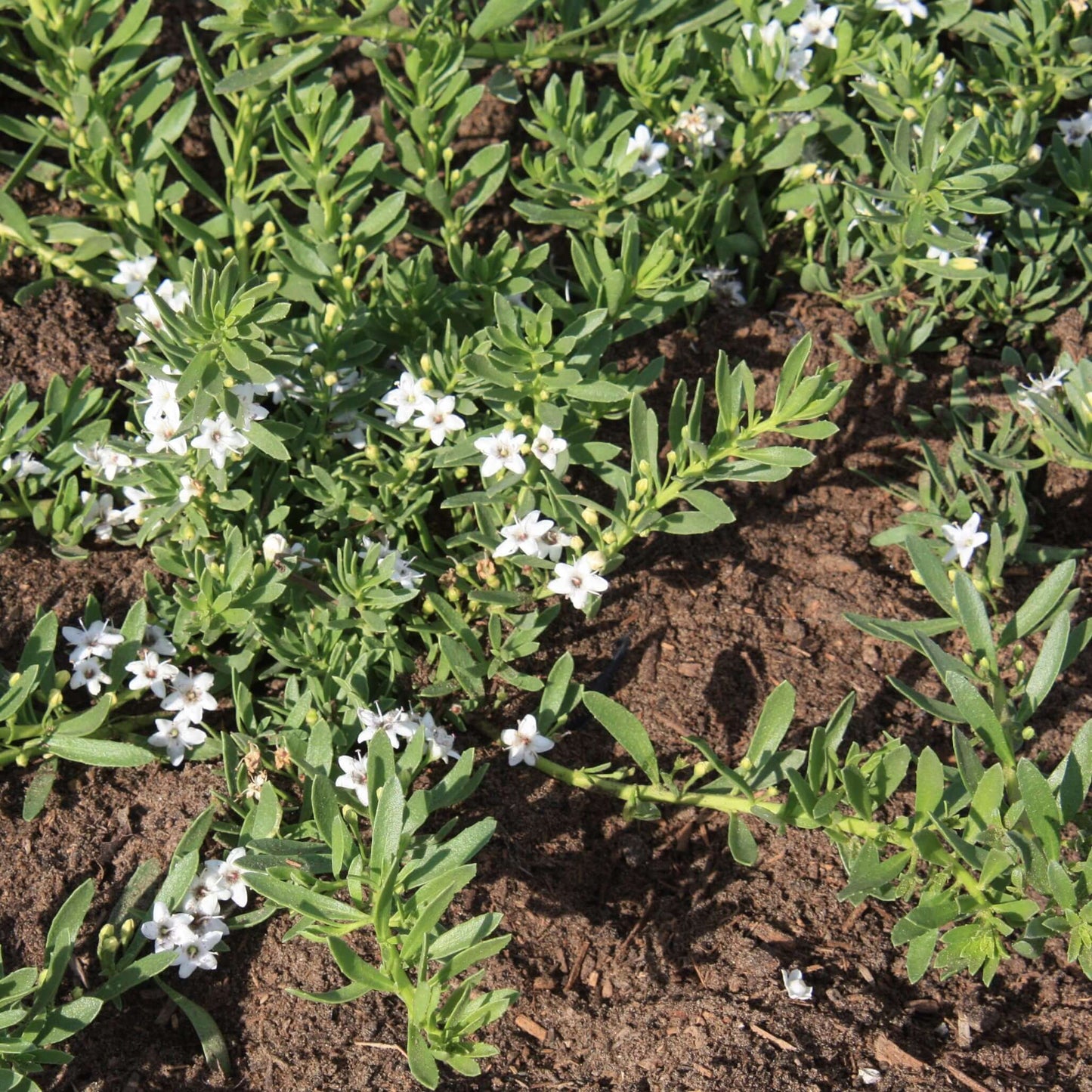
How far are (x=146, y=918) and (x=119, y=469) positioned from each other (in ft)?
4.18

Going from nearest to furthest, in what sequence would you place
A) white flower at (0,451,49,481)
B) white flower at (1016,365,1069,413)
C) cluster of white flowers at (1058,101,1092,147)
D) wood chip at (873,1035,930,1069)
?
wood chip at (873,1035,930,1069) < white flower at (0,451,49,481) < white flower at (1016,365,1069,413) < cluster of white flowers at (1058,101,1092,147)

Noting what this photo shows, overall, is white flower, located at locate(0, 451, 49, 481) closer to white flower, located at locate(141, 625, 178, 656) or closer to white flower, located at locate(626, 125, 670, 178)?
white flower, located at locate(141, 625, 178, 656)

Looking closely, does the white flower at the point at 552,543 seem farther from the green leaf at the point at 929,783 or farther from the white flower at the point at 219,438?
the green leaf at the point at 929,783

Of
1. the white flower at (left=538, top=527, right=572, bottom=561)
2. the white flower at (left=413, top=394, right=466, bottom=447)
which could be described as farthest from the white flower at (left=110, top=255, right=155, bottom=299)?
the white flower at (left=538, top=527, right=572, bottom=561)

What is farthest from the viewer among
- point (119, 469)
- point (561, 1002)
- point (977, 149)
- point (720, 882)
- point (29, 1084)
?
point (977, 149)

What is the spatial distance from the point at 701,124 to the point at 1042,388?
4.67ft

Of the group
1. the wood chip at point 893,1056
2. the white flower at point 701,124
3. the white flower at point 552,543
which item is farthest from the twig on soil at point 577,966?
the white flower at point 701,124

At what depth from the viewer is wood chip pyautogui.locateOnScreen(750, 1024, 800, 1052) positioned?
9.61ft

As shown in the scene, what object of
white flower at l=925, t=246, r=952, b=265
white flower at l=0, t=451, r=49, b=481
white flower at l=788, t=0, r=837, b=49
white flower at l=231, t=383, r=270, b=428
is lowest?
white flower at l=0, t=451, r=49, b=481

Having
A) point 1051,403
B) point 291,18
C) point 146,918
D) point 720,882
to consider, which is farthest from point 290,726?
point 1051,403

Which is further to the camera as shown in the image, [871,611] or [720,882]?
[871,611]

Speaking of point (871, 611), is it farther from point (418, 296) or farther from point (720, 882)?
point (418, 296)

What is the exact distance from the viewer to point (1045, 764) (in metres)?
3.46

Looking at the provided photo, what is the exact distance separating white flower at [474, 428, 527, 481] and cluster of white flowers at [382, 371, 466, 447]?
13 centimetres
